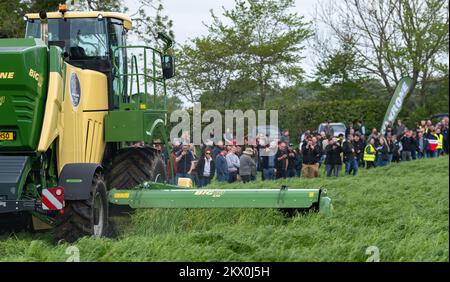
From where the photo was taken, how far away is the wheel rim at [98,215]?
364 inches

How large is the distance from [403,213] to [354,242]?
106 inches

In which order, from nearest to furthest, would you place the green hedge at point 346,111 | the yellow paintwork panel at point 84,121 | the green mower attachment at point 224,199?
the yellow paintwork panel at point 84,121
the green mower attachment at point 224,199
the green hedge at point 346,111

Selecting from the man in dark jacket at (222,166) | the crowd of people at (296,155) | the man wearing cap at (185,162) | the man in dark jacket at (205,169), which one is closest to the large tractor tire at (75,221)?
the crowd of people at (296,155)

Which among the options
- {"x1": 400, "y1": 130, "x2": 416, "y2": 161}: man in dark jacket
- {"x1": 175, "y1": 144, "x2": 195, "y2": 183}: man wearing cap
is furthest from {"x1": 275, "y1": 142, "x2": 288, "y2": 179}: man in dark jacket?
{"x1": 400, "y1": 130, "x2": 416, "y2": 161}: man in dark jacket

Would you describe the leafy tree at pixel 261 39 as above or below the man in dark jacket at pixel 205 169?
above

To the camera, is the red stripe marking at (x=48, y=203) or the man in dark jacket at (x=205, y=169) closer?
the red stripe marking at (x=48, y=203)

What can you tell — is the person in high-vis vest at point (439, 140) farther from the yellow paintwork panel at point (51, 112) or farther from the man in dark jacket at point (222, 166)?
the yellow paintwork panel at point (51, 112)

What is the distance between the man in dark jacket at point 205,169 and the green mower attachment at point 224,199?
29.1 feet

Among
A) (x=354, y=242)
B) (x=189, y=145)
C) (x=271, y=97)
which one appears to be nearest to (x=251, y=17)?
(x=271, y=97)

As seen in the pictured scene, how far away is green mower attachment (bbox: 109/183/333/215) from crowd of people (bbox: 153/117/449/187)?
21.8 feet

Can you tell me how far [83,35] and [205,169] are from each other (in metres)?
8.50

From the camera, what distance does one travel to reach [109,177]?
10.8 metres

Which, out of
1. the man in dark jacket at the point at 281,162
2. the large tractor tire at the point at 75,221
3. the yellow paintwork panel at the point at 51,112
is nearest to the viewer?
the yellow paintwork panel at the point at 51,112

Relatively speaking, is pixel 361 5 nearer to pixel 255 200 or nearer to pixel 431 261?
pixel 255 200
